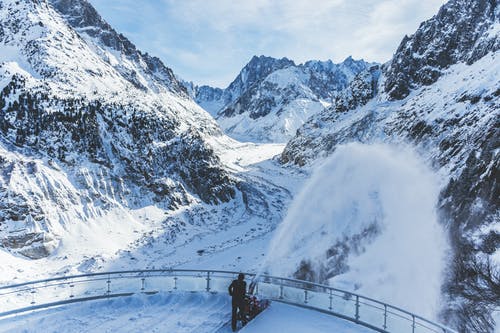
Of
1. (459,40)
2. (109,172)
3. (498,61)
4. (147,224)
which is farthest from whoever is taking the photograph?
(459,40)

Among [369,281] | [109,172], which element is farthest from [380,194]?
[109,172]

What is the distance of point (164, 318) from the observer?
15805mm

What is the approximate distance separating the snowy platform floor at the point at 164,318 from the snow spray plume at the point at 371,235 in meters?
13.0

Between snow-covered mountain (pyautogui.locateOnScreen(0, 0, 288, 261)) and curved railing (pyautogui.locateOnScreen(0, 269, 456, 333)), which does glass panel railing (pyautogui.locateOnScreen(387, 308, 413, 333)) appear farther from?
snow-covered mountain (pyautogui.locateOnScreen(0, 0, 288, 261))

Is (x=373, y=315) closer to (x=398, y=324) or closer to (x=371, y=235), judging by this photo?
(x=398, y=324)

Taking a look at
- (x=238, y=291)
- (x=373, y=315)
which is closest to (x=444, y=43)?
(x=373, y=315)

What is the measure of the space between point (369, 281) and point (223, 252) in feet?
76.0

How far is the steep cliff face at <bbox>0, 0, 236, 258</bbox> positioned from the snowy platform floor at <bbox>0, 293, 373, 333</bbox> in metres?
28.7

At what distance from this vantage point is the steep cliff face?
149 ft

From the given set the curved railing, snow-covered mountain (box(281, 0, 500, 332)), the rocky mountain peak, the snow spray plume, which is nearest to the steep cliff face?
the snow spray plume

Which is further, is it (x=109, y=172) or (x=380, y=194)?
(x=109, y=172)

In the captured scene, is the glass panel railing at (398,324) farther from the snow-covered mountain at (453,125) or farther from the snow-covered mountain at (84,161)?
the snow-covered mountain at (84,161)

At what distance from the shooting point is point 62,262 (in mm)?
40625

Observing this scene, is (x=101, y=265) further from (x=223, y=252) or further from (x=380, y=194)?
(x=380, y=194)
